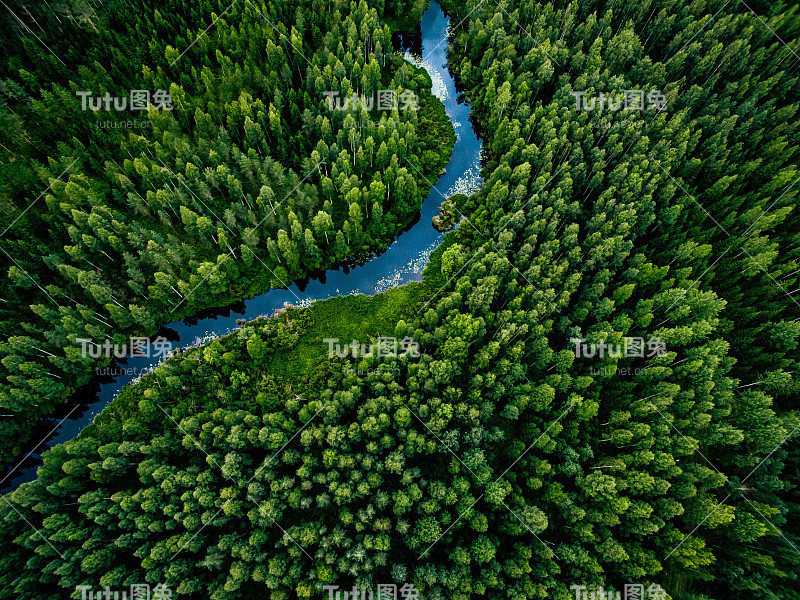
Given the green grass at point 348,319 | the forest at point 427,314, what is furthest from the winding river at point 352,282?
the forest at point 427,314

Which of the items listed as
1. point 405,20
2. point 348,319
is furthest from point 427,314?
point 405,20

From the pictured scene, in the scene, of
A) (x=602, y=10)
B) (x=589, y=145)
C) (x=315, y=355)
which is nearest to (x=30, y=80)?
(x=315, y=355)

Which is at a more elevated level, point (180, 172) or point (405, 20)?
point (405, 20)

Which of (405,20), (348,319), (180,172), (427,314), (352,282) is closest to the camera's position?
(427,314)

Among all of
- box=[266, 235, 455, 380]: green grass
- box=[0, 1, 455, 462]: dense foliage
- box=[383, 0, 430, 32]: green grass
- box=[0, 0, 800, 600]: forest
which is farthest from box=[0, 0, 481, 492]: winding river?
box=[383, 0, 430, 32]: green grass

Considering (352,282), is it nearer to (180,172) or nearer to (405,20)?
(180,172)

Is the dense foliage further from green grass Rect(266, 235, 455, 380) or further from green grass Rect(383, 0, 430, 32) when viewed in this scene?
green grass Rect(383, 0, 430, 32)

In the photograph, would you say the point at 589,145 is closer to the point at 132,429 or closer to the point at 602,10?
the point at 602,10
